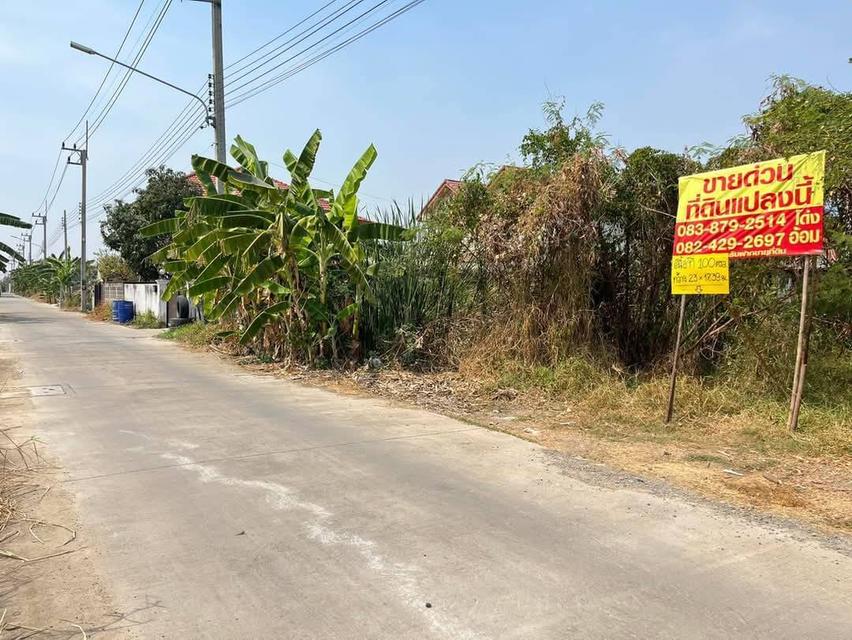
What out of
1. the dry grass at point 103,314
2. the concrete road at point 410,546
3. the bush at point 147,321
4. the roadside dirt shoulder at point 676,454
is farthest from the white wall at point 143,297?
the concrete road at point 410,546

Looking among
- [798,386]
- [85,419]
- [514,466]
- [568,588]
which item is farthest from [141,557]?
[798,386]

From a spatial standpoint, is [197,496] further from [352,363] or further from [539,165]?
[539,165]

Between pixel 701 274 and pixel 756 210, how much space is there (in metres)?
0.98

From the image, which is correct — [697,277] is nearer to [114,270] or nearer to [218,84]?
[218,84]

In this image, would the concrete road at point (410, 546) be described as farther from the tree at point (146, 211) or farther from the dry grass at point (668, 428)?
the tree at point (146, 211)

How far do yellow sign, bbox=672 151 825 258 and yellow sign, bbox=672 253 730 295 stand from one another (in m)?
0.09

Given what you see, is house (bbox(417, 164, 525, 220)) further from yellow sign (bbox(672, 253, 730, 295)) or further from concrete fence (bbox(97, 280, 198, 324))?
concrete fence (bbox(97, 280, 198, 324))

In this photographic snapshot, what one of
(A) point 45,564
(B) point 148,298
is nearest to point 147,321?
(B) point 148,298

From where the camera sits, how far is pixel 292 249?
41.9ft

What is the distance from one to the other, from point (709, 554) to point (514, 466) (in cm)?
233

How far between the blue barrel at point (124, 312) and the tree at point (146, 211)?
2.45 metres

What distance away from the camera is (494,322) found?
11602 mm

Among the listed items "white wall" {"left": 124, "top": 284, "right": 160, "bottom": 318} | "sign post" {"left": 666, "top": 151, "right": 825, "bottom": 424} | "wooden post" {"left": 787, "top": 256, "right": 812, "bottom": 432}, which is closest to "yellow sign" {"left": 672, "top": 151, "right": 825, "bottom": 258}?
"sign post" {"left": 666, "top": 151, "right": 825, "bottom": 424}

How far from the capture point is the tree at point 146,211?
30.6 meters
